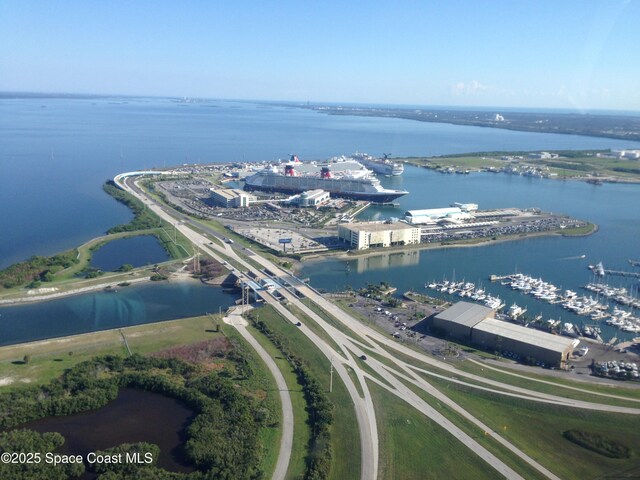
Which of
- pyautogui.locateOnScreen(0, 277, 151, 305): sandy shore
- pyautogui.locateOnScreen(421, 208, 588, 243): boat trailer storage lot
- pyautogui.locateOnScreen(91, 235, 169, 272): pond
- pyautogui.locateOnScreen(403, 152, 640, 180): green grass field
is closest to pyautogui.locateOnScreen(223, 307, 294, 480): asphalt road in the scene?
pyautogui.locateOnScreen(0, 277, 151, 305): sandy shore

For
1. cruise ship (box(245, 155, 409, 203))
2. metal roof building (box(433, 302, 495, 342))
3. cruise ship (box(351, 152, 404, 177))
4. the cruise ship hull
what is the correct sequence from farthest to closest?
cruise ship (box(351, 152, 404, 177)) → cruise ship (box(245, 155, 409, 203)) → the cruise ship hull → metal roof building (box(433, 302, 495, 342))

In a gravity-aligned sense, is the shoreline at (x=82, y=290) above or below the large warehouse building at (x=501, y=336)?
below

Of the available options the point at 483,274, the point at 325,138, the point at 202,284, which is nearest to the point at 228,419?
the point at 202,284

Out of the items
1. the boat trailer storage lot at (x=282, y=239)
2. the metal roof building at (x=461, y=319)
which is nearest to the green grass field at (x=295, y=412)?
the metal roof building at (x=461, y=319)

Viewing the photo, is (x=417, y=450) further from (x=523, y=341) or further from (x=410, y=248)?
(x=410, y=248)

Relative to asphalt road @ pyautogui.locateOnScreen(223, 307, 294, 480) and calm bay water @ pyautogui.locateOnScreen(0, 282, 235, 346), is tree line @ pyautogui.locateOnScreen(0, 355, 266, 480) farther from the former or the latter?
calm bay water @ pyautogui.locateOnScreen(0, 282, 235, 346)

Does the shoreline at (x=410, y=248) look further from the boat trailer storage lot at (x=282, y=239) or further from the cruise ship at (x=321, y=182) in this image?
the cruise ship at (x=321, y=182)
